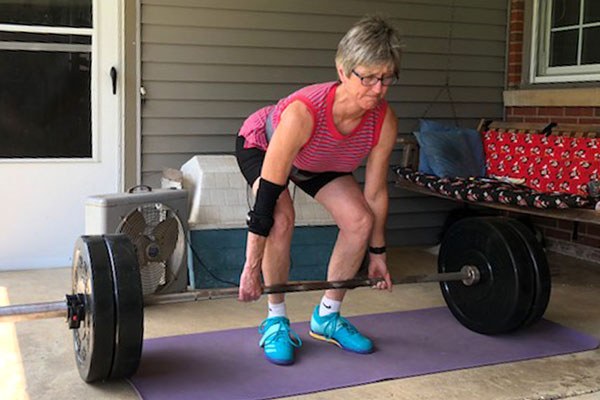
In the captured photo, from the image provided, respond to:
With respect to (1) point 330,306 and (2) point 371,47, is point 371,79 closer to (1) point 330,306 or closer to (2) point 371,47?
(2) point 371,47

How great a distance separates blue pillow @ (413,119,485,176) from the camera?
481 cm

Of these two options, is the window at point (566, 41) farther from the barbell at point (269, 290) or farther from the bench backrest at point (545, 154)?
the barbell at point (269, 290)

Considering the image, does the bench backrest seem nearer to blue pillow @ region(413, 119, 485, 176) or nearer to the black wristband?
blue pillow @ region(413, 119, 485, 176)

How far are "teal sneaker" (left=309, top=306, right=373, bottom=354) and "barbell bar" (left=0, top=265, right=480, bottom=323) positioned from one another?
10.1 inches

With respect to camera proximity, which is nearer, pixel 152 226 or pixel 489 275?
pixel 489 275

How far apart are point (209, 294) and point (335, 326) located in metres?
0.63

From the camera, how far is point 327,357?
289cm

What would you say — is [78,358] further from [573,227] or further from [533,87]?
[533,87]

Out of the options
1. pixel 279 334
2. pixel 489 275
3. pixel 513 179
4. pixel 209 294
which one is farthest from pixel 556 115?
pixel 209 294

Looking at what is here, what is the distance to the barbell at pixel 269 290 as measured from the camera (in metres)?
2.36

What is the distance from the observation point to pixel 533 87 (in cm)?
521

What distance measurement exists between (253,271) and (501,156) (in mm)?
2807

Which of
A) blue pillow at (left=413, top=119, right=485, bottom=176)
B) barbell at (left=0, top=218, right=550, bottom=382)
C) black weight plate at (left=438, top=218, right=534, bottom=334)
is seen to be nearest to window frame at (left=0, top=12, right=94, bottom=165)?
barbell at (left=0, top=218, right=550, bottom=382)

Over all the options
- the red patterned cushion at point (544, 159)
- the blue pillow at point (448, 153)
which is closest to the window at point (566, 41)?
the red patterned cushion at point (544, 159)
